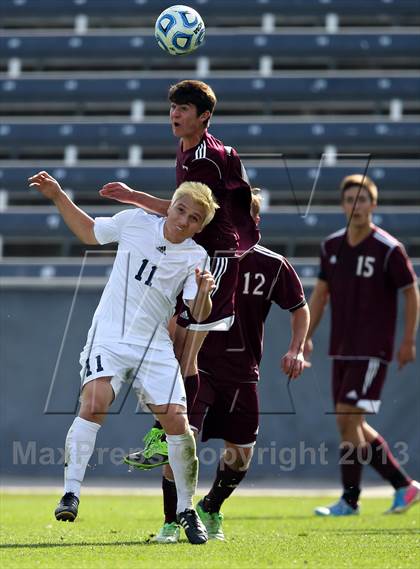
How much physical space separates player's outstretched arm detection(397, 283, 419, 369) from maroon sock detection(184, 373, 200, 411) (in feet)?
8.87

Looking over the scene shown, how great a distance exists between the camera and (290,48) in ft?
46.1

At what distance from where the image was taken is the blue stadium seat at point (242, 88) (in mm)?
13781

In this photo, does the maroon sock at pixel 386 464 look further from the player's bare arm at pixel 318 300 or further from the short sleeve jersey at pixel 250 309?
the short sleeve jersey at pixel 250 309

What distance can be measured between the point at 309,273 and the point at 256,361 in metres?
5.55

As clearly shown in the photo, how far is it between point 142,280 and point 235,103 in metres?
9.13

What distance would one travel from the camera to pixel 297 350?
19.2 ft

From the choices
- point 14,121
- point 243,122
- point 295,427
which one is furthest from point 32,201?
point 295,427

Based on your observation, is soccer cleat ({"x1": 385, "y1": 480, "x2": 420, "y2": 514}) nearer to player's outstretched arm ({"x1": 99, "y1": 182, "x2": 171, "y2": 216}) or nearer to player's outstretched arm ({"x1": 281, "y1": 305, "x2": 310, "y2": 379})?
player's outstretched arm ({"x1": 281, "y1": 305, "x2": 310, "y2": 379})

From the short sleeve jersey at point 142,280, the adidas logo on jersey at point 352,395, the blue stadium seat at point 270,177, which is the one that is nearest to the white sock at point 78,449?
the short sleeve jersey at point 142,280

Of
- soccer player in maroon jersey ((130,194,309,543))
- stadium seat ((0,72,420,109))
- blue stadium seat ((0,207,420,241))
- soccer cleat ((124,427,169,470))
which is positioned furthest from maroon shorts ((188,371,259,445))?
stadium seat ((0,72,420,109))

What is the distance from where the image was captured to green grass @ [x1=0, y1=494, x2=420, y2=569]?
4.25 metres

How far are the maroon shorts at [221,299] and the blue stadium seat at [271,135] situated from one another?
7.84 metres

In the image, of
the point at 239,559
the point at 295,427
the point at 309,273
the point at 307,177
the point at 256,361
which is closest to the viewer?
the point at 239,559

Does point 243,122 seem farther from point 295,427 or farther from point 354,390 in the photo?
point 354,390
